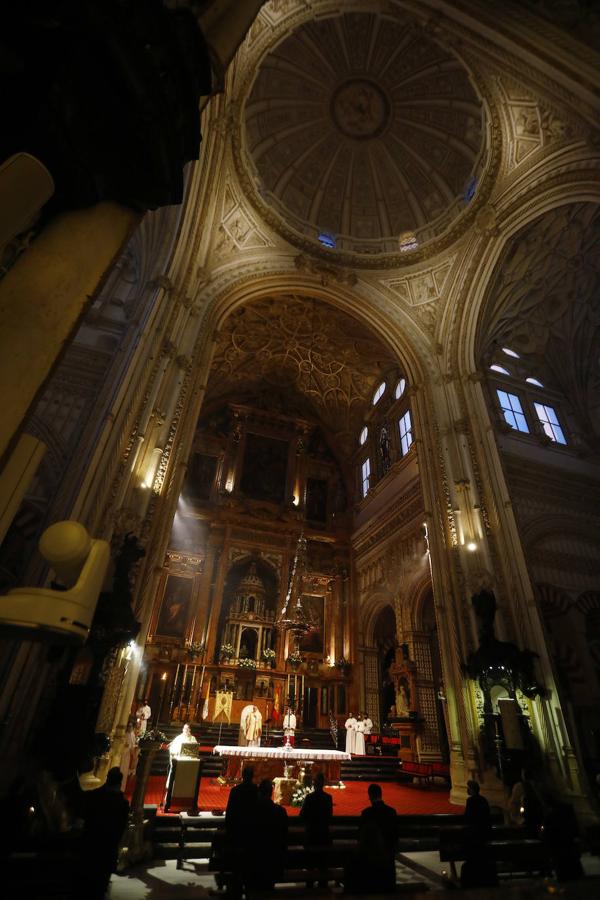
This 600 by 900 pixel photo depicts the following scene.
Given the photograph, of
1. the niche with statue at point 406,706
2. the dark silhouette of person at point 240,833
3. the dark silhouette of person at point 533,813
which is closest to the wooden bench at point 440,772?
the niche with statue at point 406,706

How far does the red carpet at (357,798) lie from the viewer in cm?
734

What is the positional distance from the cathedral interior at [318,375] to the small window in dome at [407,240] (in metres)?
0.15

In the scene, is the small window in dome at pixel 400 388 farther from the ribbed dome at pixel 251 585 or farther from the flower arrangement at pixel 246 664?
the flower arrangement at pixel 246 664

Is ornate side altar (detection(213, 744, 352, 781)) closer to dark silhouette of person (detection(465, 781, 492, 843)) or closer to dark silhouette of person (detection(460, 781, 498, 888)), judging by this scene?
dark silhouette of person (detection(465, 781, 492, 843))

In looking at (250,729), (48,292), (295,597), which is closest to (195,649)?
(295,597)

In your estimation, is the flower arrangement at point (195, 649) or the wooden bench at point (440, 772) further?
the flower arrangement at point (195, 649)

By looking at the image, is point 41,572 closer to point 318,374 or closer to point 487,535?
point 487,535

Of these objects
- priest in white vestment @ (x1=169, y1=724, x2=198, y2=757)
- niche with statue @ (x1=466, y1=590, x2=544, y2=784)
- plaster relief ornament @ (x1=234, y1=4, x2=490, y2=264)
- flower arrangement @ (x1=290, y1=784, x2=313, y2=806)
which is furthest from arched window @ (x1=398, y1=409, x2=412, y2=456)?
priest in white vestment @ (x1=169, y1=724, x2=198, y2=757)

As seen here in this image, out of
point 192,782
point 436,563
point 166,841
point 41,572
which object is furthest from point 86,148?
point 436,563

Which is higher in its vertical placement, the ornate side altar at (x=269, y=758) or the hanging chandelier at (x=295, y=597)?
the hanging chandelier at (x=295, y=597)

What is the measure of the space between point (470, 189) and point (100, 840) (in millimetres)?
18791

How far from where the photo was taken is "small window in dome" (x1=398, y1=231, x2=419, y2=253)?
16.9 m

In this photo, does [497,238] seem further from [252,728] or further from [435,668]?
[252,728]

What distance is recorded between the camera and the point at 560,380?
17281mm
